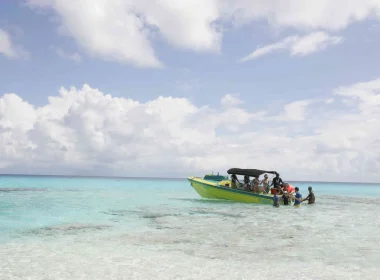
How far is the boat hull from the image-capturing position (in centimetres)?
2492

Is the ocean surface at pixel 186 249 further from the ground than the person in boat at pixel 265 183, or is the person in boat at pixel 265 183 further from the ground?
the person in boat at pixel 265 183

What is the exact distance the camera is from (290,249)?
1086cm

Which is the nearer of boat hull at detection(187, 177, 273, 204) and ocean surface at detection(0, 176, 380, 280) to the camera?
ocean surface at detection(0, 176, 380, 280)

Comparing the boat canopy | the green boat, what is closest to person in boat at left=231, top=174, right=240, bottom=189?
the green boat

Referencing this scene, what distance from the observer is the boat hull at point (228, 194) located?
2492 centimetres

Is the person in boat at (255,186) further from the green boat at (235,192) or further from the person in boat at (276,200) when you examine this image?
the person in boat at (276,200)

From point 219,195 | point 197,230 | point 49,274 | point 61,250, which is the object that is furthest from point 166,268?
point 219,195

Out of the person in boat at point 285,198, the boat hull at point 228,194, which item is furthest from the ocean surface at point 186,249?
the boat hull at point 228,194

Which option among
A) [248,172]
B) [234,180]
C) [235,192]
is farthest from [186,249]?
[234,180]

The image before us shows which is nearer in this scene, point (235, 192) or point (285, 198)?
point (285, 198)

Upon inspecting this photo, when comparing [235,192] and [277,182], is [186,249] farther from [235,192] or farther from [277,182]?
[277,182]

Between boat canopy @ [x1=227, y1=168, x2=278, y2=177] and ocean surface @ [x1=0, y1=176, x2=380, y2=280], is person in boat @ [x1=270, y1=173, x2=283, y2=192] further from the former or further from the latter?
ocean surface @ [x1=0, y1=176, x2=380, y2=280]

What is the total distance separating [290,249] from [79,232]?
26.3 ft

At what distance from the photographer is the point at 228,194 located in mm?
26547
